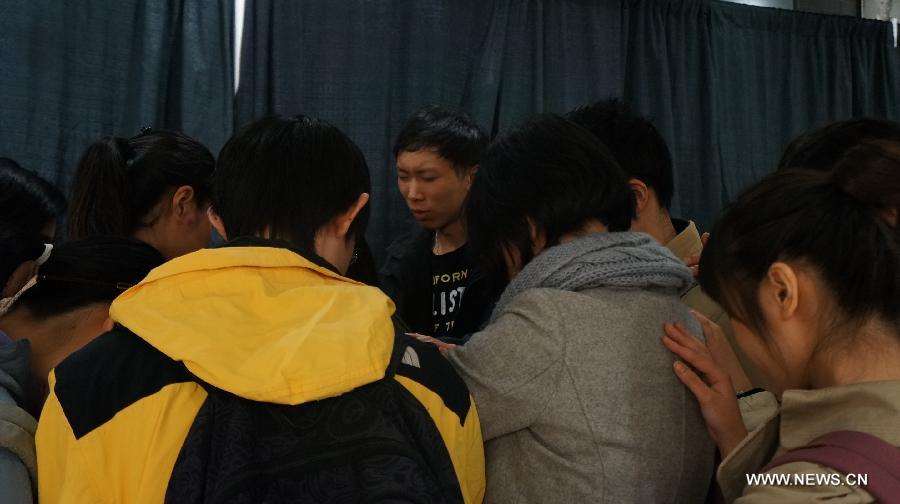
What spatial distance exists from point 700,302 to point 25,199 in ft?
4.36

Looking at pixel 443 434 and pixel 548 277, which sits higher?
pixel 548 277

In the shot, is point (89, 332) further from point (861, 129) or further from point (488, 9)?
point (488, 9)

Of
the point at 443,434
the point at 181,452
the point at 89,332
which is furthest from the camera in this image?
the point at 89,332

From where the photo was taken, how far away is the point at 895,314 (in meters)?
0.95

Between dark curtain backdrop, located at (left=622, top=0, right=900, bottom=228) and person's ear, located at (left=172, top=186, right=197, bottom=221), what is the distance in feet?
6.06

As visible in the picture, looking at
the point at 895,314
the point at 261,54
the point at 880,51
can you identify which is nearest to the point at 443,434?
the point at 895,314

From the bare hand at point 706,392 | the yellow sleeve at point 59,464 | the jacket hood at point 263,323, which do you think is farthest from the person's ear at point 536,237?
the yellow sleeve at point 59,464

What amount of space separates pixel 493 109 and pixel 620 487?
6.30 ft

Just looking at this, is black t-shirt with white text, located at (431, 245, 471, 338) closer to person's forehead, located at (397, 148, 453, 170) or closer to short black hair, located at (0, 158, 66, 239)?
person's forehead, located at (397, 148, 453, 170)

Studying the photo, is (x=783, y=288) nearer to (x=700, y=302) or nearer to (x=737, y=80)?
(x=700, y=302)

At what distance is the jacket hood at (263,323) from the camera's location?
2.84ft

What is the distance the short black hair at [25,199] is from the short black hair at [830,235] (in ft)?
4.23

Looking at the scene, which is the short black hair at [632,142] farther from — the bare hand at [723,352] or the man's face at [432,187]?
the man's face at [432,187]

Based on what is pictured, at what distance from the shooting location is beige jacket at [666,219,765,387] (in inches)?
55.4
